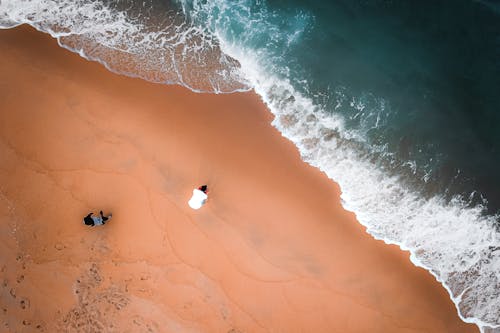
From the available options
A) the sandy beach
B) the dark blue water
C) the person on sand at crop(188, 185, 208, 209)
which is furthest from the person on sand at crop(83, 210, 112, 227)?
the dark blue water

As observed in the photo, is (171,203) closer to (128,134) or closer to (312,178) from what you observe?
(128,134)

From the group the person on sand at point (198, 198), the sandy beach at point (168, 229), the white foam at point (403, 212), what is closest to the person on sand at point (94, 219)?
the sandy beach at point (168, 229)

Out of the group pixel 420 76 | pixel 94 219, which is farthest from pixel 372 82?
pixel 94 219

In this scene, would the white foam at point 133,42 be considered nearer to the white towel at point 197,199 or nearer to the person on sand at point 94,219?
the white towel at point 197,199

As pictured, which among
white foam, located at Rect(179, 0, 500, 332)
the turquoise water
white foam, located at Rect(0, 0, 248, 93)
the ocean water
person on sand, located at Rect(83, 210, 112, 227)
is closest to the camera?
person on sand, located at Rect(83, 210, 112, 227)

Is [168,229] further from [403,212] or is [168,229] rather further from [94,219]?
[403,212]

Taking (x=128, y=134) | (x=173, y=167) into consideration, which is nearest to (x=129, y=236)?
(x=173, y=167)

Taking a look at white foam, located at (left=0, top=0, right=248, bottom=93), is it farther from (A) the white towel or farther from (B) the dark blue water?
(A) the white towel
